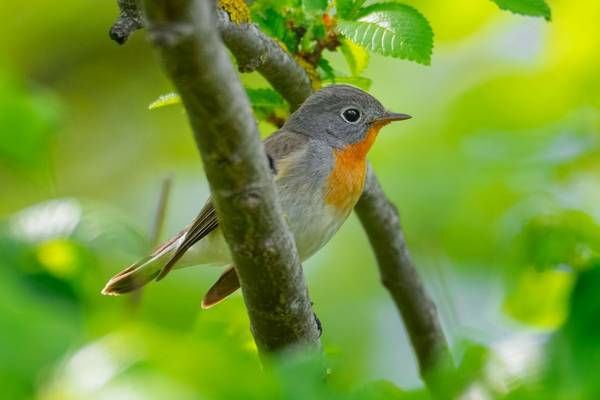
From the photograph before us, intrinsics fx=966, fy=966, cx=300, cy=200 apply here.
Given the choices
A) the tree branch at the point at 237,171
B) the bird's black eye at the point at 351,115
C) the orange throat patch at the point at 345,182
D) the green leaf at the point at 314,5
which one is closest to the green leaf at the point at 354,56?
the green leaf at the point at 314,5

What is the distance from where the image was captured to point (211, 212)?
14.9ft

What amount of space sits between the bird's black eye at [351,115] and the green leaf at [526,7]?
1.80 m

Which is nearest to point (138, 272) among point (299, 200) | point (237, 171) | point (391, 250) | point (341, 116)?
point (299, 200)

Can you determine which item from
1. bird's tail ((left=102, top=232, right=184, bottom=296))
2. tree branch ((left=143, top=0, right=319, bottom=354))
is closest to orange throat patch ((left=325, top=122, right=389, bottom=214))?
bird's tail ((left=102, top=232, right=184, bottom=296))

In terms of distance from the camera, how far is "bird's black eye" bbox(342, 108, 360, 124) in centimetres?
556

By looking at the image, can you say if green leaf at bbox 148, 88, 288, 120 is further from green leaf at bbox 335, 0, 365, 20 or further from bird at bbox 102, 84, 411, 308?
green leaf at bbox 335, 0, 365, 20

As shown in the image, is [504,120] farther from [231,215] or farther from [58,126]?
[231,215]

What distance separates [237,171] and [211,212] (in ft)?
7.00

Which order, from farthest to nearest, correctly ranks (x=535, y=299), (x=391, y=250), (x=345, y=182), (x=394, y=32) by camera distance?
(x=391, y=250)
(x=345, y=182)
(x=535, y=299)
(x=394, y=32)

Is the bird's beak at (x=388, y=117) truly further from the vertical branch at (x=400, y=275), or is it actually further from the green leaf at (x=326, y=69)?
the green leaf at (x=326, y=69)

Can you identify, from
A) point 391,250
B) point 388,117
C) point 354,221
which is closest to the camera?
point 391,250

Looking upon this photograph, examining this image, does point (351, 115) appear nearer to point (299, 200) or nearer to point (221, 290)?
point (299, 200)

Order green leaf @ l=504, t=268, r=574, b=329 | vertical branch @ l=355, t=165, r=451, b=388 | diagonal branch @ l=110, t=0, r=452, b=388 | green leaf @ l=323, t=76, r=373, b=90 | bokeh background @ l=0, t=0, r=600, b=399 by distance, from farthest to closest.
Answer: vertical branch @ l=355, t=165, r=451, b=388, green leaf @ l=323, t=76, r=373, b=90, diagonal branch @ l=110, t=0, r=452, b=388, green leaf @ l=504, t=268, r=574, b=329, bokeh background @ l=0, t=0, r=600, b=399

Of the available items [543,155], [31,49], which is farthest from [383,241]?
[31,49]
